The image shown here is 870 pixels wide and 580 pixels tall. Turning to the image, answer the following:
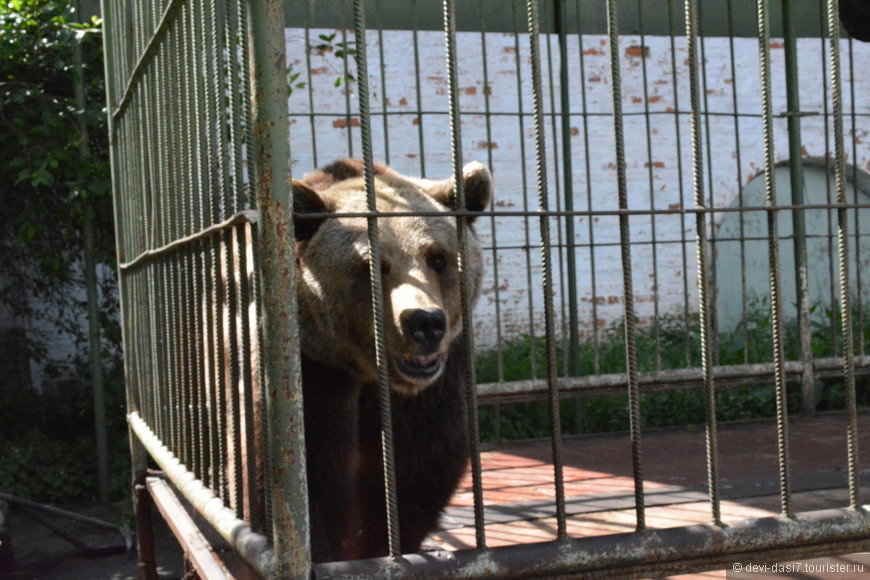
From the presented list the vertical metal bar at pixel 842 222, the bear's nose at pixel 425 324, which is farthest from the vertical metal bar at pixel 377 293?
the vertical metal bar at pixel 842 222

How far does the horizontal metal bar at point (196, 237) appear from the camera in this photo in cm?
189

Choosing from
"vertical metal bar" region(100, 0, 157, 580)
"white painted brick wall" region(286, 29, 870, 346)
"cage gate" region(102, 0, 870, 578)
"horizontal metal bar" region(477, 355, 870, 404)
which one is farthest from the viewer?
"white painted brick wall" region(286, 29, 870, 346)

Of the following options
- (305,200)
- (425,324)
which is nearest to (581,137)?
(305,200)

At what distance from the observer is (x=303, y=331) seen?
3.19m

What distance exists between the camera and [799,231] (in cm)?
727

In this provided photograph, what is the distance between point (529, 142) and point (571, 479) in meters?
4.90

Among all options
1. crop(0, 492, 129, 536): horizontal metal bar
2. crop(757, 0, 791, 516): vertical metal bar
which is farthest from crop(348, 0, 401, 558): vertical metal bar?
crop(0, 492, 129, 536): horizontal metal bar

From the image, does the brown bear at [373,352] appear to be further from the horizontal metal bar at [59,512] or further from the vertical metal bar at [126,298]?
the horizontal metal bar at [59,512]

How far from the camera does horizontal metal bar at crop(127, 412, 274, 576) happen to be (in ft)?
6.18

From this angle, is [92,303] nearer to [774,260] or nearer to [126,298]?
[126,298]

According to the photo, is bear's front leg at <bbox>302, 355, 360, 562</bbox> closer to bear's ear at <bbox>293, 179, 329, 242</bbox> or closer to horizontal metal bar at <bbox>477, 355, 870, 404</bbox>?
bear's ear at <bbox>293, 179, 329, 242</bbox>

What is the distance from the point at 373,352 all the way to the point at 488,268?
627 centimetres

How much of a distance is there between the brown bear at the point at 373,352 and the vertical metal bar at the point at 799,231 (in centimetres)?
454

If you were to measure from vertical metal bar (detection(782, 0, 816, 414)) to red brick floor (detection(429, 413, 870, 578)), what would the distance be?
29cm
